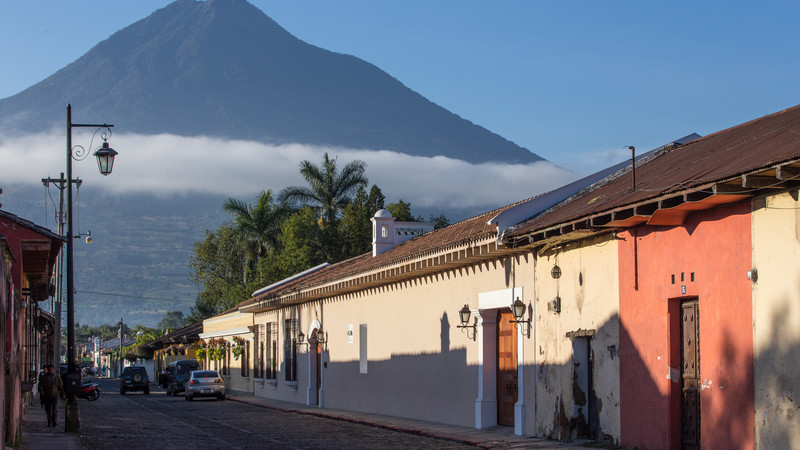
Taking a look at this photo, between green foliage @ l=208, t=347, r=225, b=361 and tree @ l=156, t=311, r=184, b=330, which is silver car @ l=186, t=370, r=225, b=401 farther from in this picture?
tree @ l=156, t=311, r=184, b=330

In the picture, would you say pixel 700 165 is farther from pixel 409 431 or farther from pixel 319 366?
pixel 319 366

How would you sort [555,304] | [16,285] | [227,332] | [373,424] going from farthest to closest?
[227,332], [373,424], [16,285], [555,304]

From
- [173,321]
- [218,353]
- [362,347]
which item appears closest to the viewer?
Answer: [362,347]

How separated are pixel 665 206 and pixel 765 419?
3.14 meters

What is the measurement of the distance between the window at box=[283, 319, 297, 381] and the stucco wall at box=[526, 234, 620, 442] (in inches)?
785

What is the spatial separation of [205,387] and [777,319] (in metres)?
33.6

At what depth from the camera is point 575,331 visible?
17.9 meters

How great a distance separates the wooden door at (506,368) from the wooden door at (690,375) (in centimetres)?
582

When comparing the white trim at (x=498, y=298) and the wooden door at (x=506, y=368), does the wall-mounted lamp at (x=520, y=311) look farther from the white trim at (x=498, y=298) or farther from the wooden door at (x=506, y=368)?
the wooden door at (x=506, y=368)

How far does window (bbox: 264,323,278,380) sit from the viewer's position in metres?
41.8

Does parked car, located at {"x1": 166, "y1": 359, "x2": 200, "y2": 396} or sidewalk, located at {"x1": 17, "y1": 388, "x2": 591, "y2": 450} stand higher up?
sidewalk, located at {"x1": 17, "y1": 388, "x2": 591, "y2": 450}

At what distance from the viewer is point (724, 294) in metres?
13.7

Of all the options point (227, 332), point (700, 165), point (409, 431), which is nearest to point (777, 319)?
point (700, 165)

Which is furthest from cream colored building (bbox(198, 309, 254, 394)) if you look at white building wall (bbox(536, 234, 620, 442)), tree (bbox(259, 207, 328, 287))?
white building wall (bbox(536, 234, 620, 442))
